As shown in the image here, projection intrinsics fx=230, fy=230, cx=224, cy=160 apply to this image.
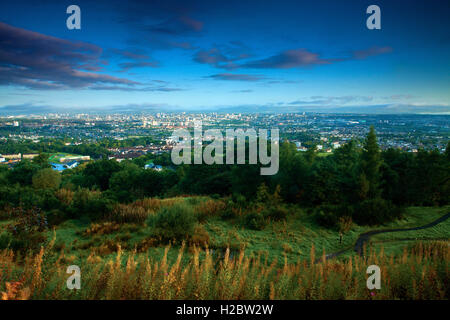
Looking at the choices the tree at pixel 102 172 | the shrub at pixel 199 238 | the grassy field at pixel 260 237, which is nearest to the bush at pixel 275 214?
the grassy field at pixel 260 237

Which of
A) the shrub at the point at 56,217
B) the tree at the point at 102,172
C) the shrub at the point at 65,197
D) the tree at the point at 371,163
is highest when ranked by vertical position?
the tree at the point at 371,163

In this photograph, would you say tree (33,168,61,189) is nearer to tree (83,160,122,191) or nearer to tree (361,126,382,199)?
tree (83,160,122,191)

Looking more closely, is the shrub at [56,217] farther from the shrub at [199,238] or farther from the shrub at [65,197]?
the shrub at [199,238]

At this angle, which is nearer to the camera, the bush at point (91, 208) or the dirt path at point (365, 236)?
the dirt path at point (365, 236)

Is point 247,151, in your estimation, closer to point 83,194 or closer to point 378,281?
point 83,194

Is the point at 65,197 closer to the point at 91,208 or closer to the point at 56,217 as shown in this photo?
the point at 56,217

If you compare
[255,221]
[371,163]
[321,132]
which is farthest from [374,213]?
[321,132]

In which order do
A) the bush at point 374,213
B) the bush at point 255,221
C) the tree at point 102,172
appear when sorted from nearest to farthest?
the bush at point 255,221
the bush at point 374,213
the tree at point 102,172

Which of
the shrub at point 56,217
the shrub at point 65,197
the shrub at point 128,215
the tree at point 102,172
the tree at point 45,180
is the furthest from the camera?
the tree at point 102,172

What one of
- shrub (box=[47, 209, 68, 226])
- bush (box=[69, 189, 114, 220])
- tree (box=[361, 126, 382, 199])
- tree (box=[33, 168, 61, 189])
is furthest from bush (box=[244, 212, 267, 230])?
tree (box=[33, 168, 61, 189])
